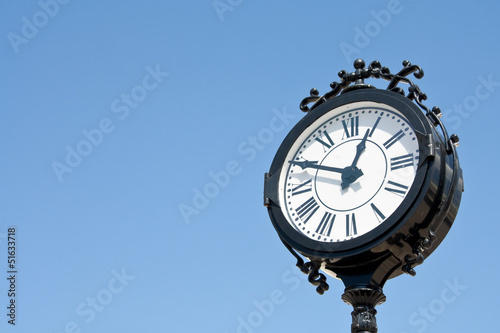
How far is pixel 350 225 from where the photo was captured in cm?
461

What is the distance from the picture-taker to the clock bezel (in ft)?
14.4

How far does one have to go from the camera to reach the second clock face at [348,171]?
459 cm

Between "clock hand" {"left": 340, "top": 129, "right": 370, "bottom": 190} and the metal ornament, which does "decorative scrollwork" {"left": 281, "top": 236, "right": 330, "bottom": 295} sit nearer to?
the metal ornament

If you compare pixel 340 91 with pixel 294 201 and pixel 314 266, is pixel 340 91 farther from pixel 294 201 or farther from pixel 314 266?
pixel 314 266

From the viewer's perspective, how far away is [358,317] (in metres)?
4.45

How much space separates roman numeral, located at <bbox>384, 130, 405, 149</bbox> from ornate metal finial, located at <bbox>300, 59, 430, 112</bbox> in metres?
0.20

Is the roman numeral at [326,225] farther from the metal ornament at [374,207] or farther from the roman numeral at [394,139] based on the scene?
the roman numeral at [394,139]

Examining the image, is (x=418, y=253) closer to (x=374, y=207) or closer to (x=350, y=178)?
(x=374, y=207)

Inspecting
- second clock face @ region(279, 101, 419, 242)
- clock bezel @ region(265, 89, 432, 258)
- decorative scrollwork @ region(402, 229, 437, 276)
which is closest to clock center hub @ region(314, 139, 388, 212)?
second clock face @ region(279, 101, 419, 242)

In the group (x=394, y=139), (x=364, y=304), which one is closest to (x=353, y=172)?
(x=394, y=139)

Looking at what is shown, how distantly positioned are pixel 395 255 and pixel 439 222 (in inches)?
11.6

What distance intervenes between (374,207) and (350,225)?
17cm

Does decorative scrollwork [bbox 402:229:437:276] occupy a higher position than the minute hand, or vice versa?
the minute hand

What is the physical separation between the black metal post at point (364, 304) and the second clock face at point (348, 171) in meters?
0.30
